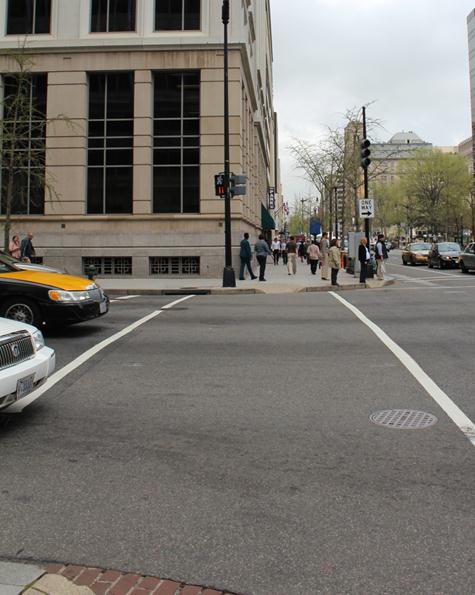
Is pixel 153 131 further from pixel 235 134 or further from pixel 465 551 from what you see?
pixel 465 551

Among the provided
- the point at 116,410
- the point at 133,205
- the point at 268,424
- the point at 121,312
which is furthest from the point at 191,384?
the point at 133,205

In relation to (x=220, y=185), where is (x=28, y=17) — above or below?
above

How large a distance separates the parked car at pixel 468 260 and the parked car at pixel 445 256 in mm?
3614

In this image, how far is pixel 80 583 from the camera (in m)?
2.83

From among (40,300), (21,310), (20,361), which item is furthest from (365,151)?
(20,361)

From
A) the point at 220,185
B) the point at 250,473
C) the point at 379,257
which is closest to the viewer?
the point at 250,473

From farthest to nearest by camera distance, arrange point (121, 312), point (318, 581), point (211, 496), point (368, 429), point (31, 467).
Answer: point (121, 312) → point (368, 429) → point (31, 467) → point (211, 496) → point (318, 581)

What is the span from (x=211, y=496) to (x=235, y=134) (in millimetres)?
22907

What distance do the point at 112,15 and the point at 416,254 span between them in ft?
85.4

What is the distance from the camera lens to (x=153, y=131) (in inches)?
1002

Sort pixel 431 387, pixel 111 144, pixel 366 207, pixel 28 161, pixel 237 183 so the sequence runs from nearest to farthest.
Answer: pixel 431 387 < pixel 237 183 < pixel 366 207 < pixel 28 161 < pixel 111 144

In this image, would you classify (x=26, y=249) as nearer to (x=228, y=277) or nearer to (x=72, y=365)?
(x=228, y=277)

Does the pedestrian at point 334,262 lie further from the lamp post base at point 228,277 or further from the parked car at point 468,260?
the parked car at point 468,260

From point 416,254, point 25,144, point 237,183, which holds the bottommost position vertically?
point 416,254
